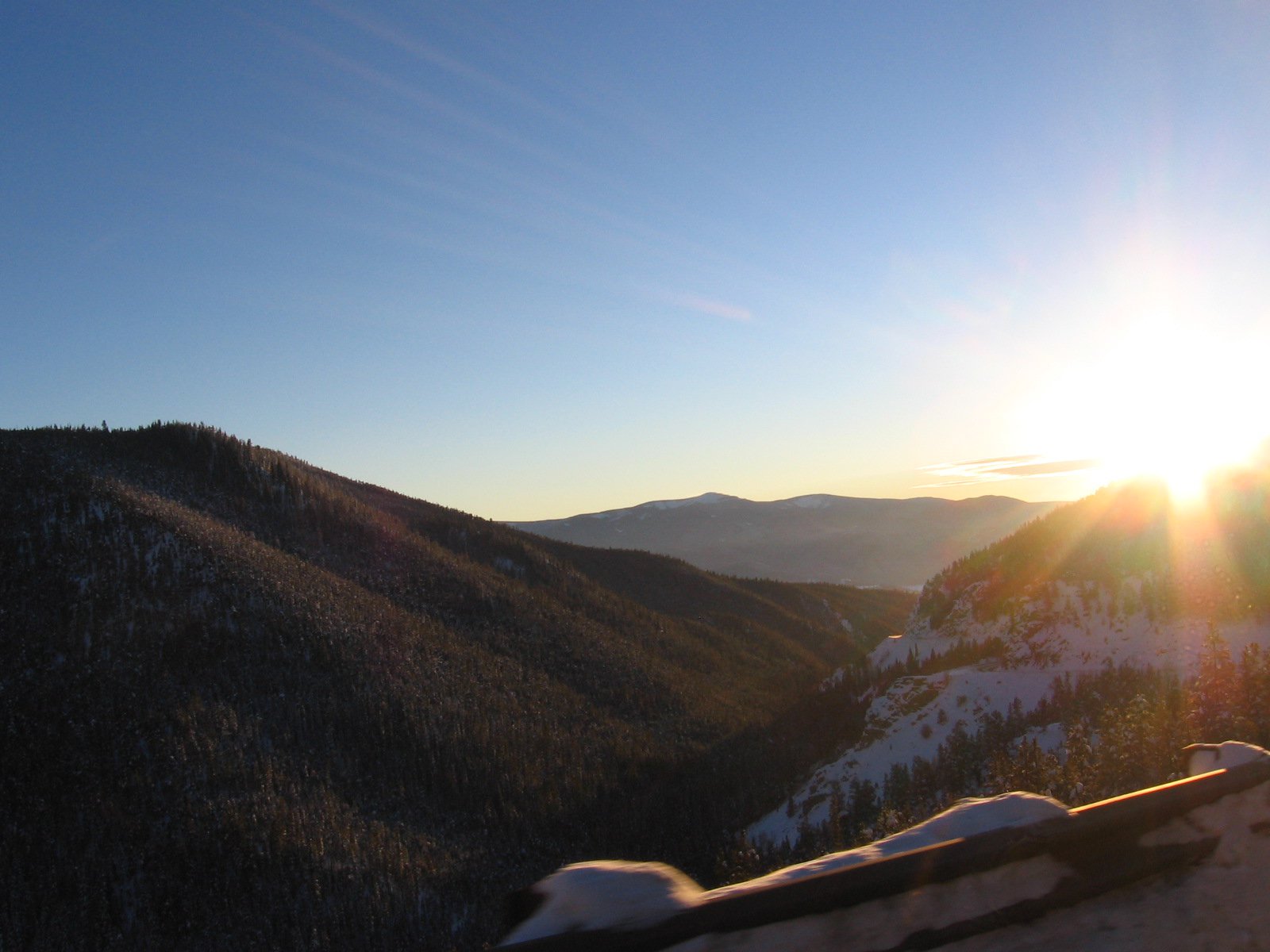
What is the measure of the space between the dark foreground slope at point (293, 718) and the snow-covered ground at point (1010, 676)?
468 centimetres

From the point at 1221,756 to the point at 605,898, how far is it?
3.73 m

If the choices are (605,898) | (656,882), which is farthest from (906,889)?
(605,898)

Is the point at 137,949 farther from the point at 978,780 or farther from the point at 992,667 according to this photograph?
the point at 992,667

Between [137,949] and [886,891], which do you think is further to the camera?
[137,949]

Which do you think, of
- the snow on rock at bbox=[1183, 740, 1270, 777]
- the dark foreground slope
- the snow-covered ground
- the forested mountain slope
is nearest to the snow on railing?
the snow on rock at bbox=[1183, 740, 1270, 777]

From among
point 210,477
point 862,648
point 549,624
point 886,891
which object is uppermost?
point 210,477

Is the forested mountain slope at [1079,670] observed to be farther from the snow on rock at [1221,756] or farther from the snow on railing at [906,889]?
the snow on railing at [906,889]

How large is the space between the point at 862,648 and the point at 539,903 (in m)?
75.3

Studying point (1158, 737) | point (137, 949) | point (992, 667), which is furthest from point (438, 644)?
point (1158, 737)

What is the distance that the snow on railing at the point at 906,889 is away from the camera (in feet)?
9.65

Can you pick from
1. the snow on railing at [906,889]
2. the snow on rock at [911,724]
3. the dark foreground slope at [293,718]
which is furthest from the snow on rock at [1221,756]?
the dark foreground slope at [293,718]

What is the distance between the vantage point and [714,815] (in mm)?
26109

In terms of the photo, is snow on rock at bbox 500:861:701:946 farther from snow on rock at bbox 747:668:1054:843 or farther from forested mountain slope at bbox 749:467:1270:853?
snow on rock at bbox 747:668:1054:843

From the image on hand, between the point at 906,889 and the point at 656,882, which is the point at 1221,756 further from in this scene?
the point at 656,882
